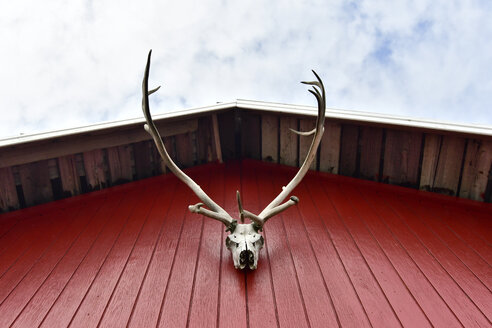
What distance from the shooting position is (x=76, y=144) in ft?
8.26

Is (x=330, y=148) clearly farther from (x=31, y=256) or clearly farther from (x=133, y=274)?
(x=31, y=256)

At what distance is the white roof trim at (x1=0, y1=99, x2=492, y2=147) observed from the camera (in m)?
2.24

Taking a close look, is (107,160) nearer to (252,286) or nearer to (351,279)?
(252,286)

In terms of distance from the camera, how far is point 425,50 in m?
38.3

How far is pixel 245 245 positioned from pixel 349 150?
1473 millimetres

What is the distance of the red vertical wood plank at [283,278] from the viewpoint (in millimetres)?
1435

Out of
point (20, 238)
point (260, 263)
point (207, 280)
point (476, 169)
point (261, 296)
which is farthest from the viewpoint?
point (476, 169)

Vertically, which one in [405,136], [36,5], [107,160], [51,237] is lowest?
[51,237]

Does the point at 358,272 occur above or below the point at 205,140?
below

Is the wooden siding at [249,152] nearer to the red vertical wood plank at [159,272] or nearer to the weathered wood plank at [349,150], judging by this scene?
the weathered wood plank at [349,150]

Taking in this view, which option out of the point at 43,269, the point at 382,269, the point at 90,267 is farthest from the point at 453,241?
the point at 43,269

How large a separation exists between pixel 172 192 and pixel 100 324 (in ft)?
4.44

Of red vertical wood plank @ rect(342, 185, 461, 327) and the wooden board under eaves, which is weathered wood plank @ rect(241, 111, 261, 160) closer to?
red vertical wood plank @ rect(342, 185, 461, 327)

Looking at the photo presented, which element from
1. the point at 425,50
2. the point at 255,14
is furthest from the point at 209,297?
the point at 425,50
